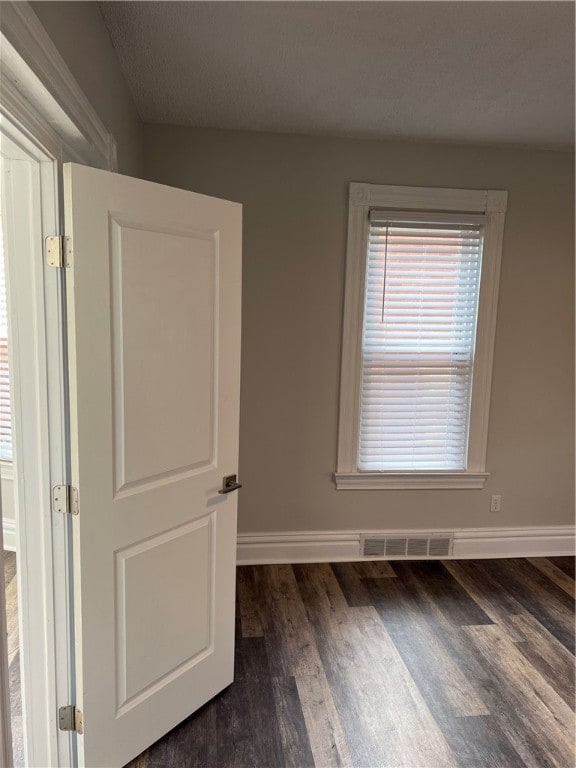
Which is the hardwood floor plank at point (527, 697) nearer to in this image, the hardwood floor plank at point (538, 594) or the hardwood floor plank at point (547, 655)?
the hardwood floor plank at point (547, 655)

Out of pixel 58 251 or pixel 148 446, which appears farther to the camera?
pixel 148 446

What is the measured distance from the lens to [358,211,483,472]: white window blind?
2.93 metres

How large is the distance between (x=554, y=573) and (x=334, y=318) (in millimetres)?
2173

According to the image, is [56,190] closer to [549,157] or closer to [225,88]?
[225,88]

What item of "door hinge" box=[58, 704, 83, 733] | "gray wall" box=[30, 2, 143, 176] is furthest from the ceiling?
"door hinge" box=[58, 704, 83, 733]

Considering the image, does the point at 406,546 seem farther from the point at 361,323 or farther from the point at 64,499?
the point at 64,499

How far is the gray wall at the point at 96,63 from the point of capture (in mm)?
1251

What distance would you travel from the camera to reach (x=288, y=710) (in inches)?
77.2

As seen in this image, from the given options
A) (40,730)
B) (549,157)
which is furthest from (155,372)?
(549,157)

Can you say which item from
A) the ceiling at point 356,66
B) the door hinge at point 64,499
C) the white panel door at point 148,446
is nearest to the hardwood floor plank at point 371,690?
the white panel door at point 148,446

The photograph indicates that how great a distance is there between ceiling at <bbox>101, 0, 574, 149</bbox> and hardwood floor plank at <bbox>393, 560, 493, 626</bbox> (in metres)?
2.64

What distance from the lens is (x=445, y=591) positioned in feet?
9.41

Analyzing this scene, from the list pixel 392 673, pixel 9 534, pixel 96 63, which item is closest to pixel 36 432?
pixel 96 63

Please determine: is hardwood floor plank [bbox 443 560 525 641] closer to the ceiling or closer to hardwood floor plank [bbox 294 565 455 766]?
hardwood floor plank [bbox 294 565 455 766]
